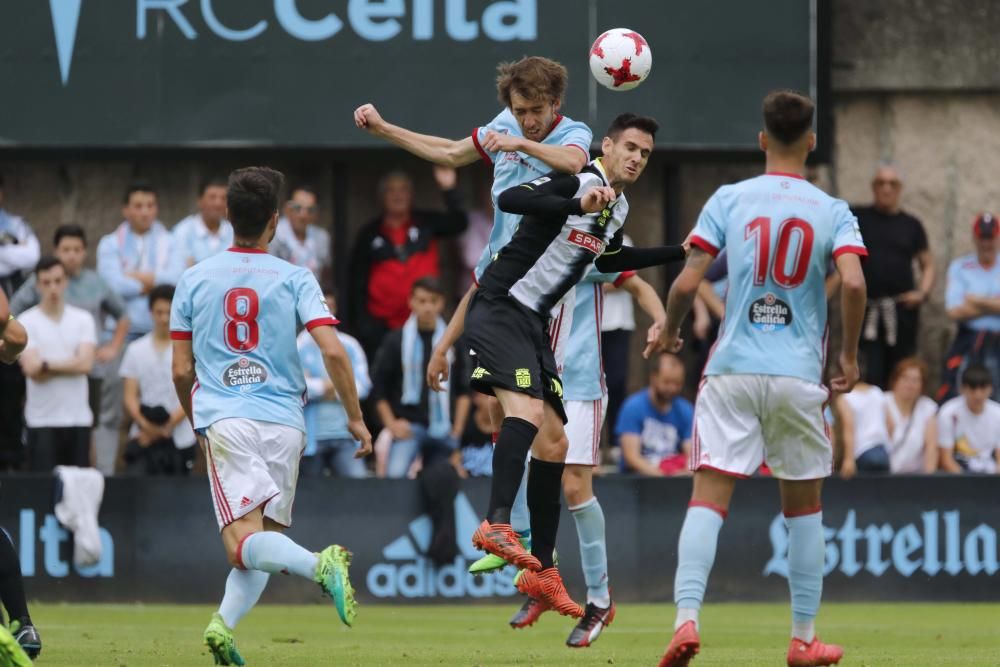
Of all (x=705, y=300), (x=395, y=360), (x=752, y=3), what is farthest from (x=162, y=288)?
(x=752, y=3)

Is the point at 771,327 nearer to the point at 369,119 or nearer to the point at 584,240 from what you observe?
the point at 584,240

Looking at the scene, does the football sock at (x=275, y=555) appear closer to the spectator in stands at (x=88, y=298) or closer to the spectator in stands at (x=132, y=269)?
the spectator in stands at (x=88, y=298)

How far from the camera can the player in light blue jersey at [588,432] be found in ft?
32.5

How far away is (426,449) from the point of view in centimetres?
1438

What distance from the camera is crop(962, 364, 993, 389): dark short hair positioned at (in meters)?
14.7

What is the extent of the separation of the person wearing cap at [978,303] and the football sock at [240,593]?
862 centimetres

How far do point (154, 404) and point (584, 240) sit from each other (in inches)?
243

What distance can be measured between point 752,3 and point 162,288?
5377 mm

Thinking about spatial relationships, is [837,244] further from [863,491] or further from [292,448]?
[863,491]

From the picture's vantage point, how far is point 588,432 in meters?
10.2

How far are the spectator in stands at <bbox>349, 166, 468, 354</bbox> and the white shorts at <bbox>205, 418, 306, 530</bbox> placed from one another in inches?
272

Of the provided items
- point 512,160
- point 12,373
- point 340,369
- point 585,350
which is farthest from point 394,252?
point 340,369

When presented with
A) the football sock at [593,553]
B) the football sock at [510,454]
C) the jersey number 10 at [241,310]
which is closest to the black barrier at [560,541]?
the football sock at [593,553]

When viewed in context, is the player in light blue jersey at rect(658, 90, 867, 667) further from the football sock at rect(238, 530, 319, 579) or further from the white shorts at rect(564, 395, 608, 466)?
the white shorts at rect(564, 395, 608, 466)
